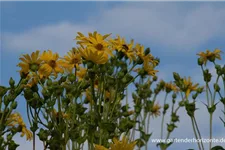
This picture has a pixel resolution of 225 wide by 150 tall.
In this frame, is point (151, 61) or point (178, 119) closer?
point (151, 61)

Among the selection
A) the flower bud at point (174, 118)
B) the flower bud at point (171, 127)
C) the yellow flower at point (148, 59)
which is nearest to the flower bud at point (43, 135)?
the yellow flower at point (148, 59)

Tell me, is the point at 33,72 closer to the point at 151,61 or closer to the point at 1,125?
the point at 1,125

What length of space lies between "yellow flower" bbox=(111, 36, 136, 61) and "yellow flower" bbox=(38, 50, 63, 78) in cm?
57

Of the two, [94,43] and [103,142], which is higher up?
[94,43]

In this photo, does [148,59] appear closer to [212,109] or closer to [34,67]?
[34,67]

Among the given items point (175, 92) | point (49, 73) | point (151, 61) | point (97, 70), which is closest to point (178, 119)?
point (175, 92)

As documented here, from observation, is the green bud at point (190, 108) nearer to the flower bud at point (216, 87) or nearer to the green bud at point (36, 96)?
the flower bud at point (216, 87)

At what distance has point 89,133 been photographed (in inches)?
116

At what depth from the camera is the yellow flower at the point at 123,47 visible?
348 centimetres

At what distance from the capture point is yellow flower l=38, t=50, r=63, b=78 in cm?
370

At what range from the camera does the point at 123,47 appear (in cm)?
353

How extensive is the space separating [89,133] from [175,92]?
441 cm

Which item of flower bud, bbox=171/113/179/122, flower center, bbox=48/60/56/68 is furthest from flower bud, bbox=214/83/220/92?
flower bud, bbox=171/113/179/122

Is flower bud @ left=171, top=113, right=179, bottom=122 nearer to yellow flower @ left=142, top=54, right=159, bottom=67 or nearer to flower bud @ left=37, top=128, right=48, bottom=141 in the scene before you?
yellow flower @ left=142, top=54, right=159, bottom=67
